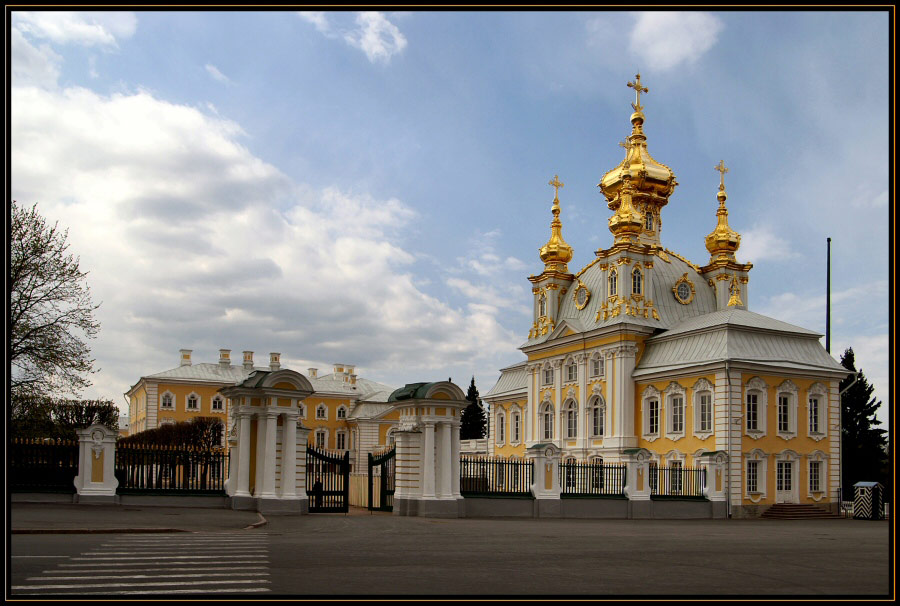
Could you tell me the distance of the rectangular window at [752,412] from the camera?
1561 inches

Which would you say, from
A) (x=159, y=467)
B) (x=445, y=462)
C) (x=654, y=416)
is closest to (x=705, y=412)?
(x=654, y=416)

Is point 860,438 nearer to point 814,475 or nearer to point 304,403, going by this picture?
point 814,475

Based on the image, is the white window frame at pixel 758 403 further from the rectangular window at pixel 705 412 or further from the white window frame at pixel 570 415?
the white window frame at pixel 570 415

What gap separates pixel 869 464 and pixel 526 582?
4975 centimetres

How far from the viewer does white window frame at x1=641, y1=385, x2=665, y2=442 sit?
44.3m

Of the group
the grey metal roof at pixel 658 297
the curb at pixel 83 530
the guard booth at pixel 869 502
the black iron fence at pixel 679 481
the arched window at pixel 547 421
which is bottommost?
the guard booth at pixel 869 502

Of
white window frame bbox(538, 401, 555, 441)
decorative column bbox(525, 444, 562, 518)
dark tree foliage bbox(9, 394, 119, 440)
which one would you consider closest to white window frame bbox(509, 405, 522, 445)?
white window frame bbox(538, 401, 555, 441)

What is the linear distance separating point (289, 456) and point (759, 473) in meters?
22.4

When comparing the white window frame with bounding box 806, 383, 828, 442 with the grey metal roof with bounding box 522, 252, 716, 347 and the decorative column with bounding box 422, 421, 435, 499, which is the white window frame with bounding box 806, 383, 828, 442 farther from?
the decorative column with bounding box 422, 421, 435, 499

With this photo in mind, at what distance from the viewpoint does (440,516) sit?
26.5 meters

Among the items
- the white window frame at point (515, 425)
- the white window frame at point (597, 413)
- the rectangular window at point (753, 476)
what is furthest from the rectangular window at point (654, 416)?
the white window frame at point (515, 425)

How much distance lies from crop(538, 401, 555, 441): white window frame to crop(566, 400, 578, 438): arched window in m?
1.66

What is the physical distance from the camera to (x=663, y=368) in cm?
4388

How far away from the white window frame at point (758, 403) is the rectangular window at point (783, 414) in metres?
0.82
